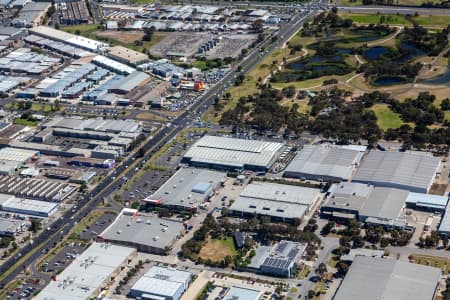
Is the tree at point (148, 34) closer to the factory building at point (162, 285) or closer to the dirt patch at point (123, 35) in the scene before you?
the dirt patch at point (123, 35)

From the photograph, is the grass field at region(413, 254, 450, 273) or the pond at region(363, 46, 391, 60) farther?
the pond at region(363, 46, 391, 60)

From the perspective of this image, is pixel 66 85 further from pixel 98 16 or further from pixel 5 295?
pixel 5 295

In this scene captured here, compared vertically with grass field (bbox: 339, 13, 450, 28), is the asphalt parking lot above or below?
below

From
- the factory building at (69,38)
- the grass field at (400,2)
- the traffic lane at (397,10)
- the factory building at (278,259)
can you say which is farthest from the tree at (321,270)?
the grass field at (400,2)

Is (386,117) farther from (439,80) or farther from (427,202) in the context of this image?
(427,202)

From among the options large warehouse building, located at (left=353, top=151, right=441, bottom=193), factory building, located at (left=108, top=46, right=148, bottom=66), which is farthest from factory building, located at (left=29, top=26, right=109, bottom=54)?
large warehouse building, located at (left=353, top=151, right=441, bottom=193)

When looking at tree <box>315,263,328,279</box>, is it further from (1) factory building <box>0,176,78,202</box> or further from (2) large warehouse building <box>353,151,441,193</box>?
(1) factory building <box>0,176,78,202</box>
